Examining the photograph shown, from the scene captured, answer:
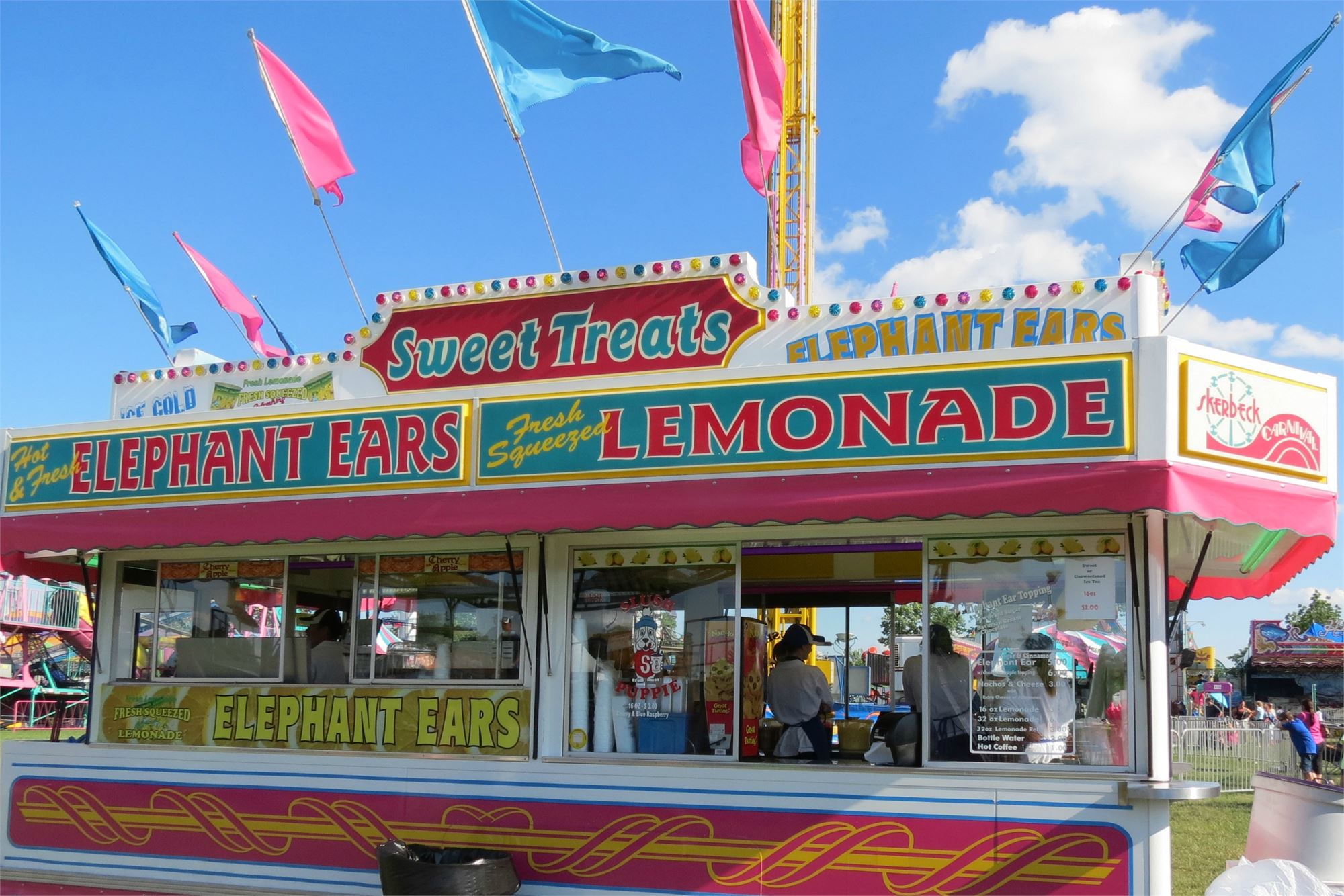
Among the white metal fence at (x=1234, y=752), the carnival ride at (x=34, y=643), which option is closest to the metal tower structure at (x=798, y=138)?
the white metal fence at (x=1234, y=752)

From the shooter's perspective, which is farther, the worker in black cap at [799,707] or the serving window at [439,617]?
the serving window at [439,617]

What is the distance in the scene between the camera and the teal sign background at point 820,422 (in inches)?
259

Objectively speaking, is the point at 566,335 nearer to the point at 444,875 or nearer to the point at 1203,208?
the point at 444,875

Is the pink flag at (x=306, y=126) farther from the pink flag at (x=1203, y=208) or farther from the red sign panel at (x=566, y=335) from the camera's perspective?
the pink flag at (x=1203, y=208)

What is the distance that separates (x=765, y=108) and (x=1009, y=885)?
6.35 meters

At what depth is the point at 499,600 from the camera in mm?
8336

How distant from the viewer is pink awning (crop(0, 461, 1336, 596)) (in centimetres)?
639

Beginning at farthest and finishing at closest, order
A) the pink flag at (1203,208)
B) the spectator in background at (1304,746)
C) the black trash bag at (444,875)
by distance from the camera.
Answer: the spectator in background at (1304,746), the pink flag at (1203,208), the black trash bag at (444,875)

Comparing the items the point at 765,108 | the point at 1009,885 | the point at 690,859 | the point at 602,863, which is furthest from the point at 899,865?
the point at 765,108

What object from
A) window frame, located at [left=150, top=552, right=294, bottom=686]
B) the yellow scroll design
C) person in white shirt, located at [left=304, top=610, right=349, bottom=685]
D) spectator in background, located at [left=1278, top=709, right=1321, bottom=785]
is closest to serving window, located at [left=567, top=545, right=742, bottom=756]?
the yellow scroll design

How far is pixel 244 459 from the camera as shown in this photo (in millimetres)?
8477

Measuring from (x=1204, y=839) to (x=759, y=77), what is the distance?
9187mm

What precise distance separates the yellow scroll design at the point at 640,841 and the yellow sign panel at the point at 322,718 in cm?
43

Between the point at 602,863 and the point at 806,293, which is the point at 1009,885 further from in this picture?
the point at 806,293
